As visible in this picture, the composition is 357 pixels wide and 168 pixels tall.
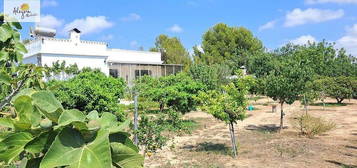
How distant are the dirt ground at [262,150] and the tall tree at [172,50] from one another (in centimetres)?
2717

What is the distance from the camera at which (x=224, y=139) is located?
465 inches

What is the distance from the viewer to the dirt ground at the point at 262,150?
8297 millimetres

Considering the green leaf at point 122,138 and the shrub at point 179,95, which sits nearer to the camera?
the green leaf at point 122,138

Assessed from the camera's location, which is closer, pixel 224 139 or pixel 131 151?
pixel 131 151

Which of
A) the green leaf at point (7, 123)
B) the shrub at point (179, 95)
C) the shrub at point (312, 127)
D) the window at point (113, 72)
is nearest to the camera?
the green leaf at point (7, 123)

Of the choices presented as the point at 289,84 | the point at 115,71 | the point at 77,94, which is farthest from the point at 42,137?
the point at 115,71

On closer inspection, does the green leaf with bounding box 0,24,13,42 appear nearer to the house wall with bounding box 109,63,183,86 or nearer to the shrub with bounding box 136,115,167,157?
the shrub with bounding box 136,115,167,157

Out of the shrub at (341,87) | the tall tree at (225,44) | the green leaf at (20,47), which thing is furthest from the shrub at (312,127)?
the tall tree at (225,44)

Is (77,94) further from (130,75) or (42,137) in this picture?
(130,75)

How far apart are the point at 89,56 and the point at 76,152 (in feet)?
80.0

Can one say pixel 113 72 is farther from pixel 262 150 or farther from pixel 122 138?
pixel 122 138

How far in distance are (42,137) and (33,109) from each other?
0.08 meters

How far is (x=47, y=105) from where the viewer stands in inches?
25.9

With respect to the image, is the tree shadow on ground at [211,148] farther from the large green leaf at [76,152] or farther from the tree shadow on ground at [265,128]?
the large green leaf at [76,152]
